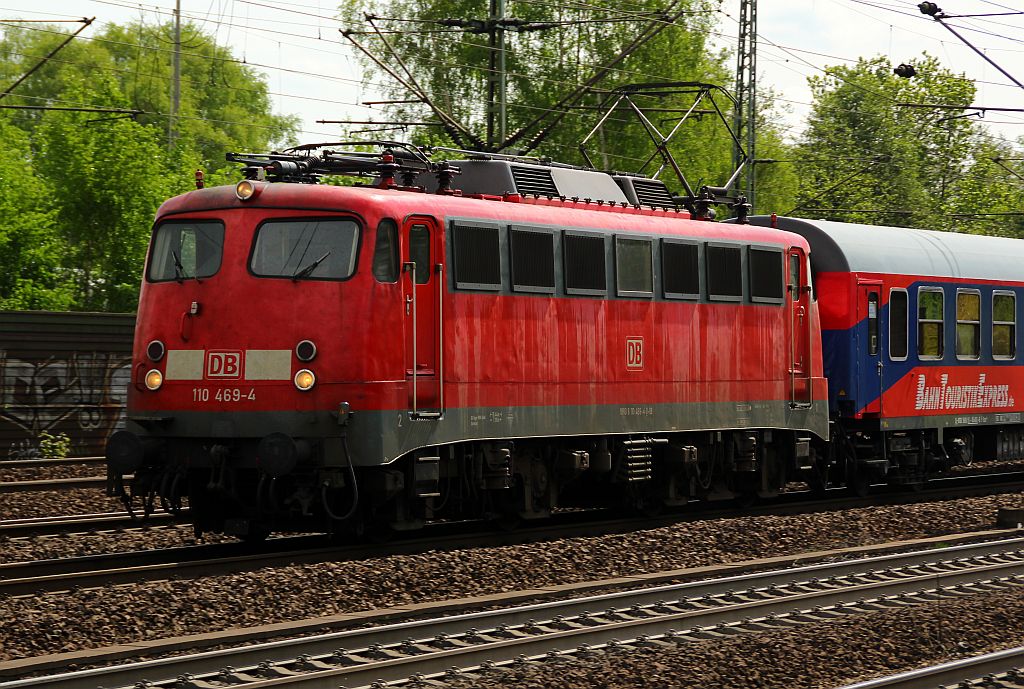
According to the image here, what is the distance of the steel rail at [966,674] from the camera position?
8734 millimetres

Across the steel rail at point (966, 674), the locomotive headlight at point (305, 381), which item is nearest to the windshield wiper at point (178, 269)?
the locomotive headlight at point (305, 381)

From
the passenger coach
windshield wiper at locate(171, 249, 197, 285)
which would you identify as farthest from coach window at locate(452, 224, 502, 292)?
the passenger coach

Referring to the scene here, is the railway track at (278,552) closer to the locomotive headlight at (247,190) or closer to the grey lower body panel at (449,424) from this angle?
the grey lower body panel at (449,424)

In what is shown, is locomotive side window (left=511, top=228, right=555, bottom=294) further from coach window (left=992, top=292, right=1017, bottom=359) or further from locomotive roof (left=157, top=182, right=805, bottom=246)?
coach window (left=992, top=292, right=1017, bottom=359)

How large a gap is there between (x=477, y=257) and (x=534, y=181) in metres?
1.89

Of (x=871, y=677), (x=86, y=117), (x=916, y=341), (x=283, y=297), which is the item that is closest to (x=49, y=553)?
(x=283, y=297)

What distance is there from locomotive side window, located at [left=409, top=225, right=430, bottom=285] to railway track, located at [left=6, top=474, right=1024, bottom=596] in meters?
2.61

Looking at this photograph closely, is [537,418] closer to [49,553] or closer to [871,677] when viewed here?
[49,553]

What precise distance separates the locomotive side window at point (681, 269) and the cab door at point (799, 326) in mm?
2100

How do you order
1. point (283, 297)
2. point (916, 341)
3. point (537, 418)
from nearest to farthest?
point (283, 297) < point (537, 418) < point (916, 341)

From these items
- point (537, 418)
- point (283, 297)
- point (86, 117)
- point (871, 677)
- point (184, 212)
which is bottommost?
point (871, 677)

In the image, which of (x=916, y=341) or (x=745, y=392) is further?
(x=916, y=341)

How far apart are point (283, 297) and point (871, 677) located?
21.5ft

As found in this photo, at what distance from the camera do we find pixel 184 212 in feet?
47.3
